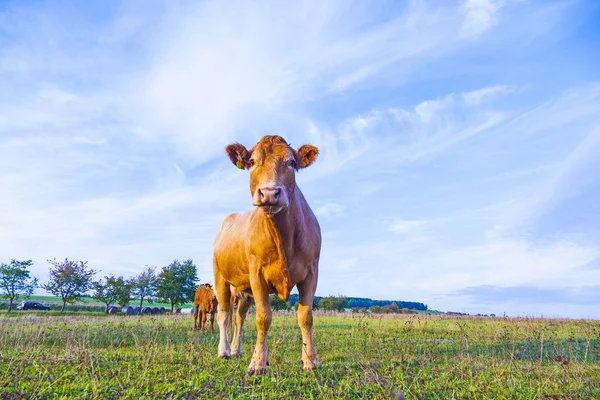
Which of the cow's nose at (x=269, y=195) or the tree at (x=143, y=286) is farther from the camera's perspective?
the tree at (x=143, y=286)

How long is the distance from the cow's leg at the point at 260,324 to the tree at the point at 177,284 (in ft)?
209

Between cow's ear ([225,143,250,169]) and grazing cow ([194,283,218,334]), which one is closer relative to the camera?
cow's ear ([225,143,250,169])

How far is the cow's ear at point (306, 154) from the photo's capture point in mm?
7047

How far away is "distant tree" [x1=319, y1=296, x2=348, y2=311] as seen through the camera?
7962 centimetres

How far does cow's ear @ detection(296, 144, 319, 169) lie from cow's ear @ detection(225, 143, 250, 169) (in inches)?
34.0

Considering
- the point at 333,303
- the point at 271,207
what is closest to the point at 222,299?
the point at 271,207

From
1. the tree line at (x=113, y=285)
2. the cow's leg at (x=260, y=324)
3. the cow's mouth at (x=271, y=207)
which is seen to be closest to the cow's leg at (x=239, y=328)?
the cow's leg at (x=260, y=324)

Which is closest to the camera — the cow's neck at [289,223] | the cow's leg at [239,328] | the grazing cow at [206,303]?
the cow's neck at [289,223]

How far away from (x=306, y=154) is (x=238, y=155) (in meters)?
1.14

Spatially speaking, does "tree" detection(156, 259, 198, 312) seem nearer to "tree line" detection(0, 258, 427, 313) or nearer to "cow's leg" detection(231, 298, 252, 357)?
"tree line" detection(0, 258, 427, 313)

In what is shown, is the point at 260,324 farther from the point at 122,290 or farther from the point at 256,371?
the point at 122,290

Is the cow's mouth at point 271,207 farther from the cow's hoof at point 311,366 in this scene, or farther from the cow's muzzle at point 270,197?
the cow's hoof at point 311,366

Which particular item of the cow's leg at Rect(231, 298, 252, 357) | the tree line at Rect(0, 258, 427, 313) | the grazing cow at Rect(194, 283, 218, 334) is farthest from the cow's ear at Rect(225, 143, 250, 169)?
the tree line at Rect(0, 258, 427, 313)

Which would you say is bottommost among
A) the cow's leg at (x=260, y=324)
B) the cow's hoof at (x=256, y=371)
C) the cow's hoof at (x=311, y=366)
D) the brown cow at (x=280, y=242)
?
the cow's hoof at (x=256, y=371)
